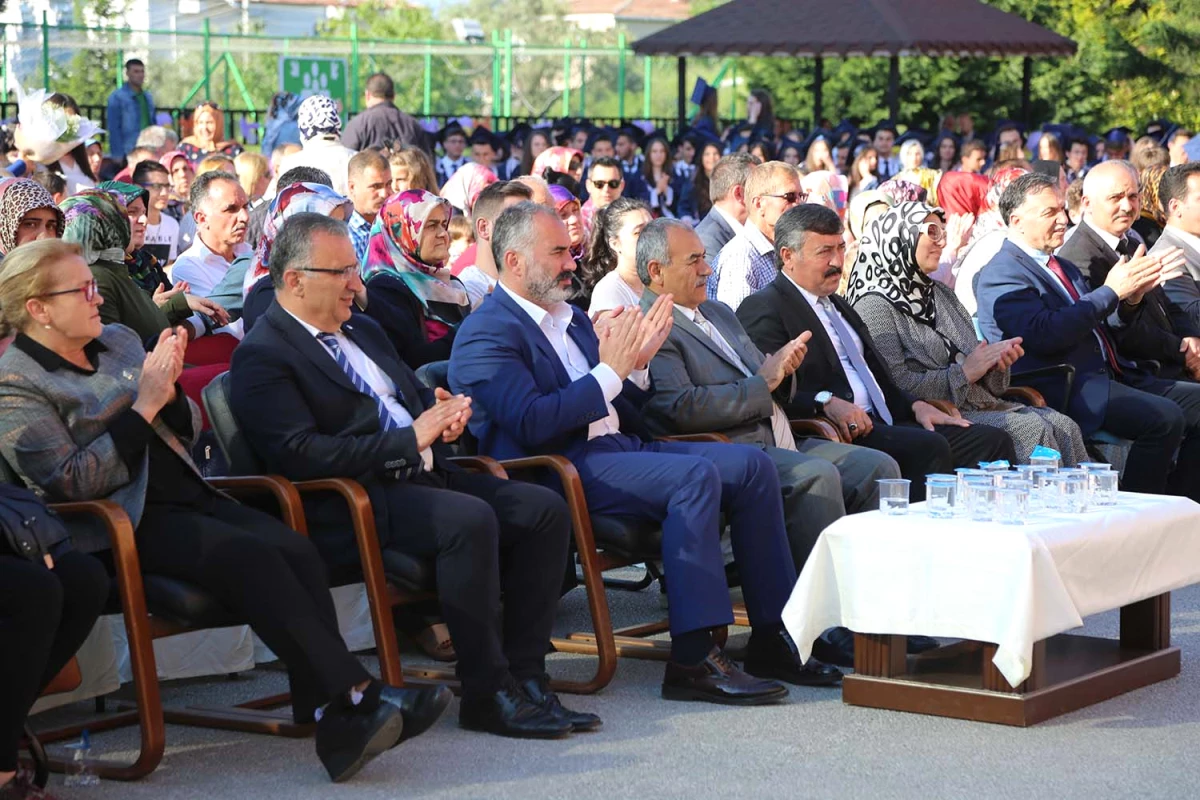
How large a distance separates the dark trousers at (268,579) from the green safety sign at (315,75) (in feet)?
63.3

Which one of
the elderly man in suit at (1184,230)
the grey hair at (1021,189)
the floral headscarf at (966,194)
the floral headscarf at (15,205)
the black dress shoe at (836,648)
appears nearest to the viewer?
the black dress shoe at (836,648)

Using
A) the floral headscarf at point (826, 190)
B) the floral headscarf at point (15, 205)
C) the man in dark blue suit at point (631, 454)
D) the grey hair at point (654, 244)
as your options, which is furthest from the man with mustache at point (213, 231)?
the floral headscarf at point (826, 190)

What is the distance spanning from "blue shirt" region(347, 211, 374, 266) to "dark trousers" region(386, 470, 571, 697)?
1978 millimetres

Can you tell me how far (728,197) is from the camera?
8984mm

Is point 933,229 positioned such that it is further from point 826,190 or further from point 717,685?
point 826,190

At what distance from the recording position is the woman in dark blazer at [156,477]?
4.43m

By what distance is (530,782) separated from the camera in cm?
446

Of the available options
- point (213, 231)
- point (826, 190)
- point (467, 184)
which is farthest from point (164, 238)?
point (826, 190)

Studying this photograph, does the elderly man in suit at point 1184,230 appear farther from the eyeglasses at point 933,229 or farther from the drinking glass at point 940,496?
the drinking glass at point 940,496

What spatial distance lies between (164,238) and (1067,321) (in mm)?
4828

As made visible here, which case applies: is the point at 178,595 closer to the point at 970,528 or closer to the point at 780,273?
the point at 970,528

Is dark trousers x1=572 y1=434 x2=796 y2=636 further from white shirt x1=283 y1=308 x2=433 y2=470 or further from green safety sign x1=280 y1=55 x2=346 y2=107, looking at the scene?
green safety sign x1=280 y1=55 x2=346 y2=107

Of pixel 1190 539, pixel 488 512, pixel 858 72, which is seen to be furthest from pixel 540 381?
pixel 858 72

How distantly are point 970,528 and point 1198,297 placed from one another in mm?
4226
